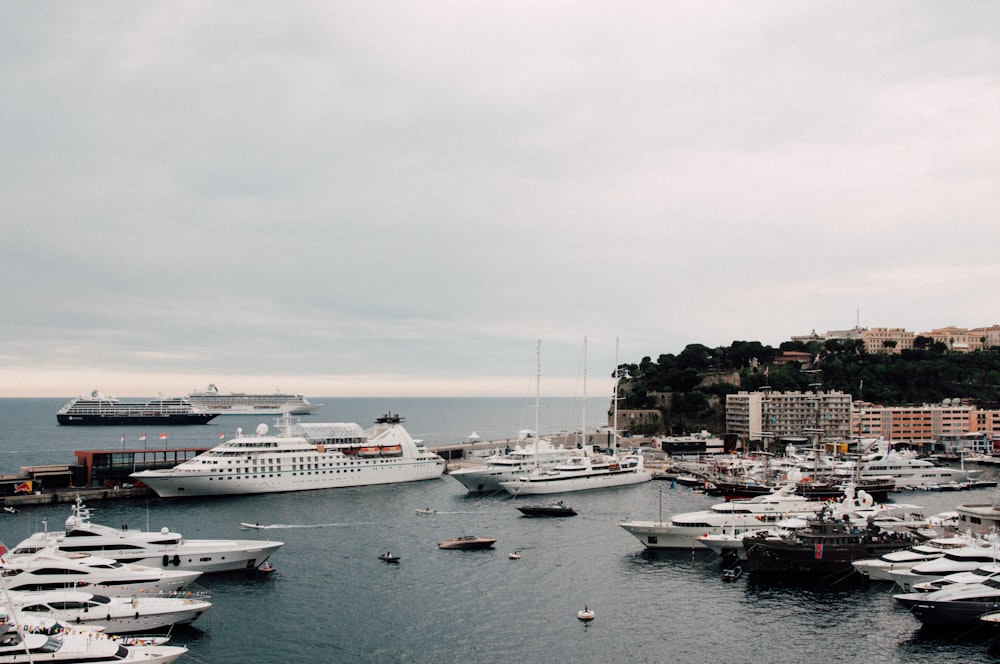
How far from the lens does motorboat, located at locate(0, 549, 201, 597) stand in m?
36.0

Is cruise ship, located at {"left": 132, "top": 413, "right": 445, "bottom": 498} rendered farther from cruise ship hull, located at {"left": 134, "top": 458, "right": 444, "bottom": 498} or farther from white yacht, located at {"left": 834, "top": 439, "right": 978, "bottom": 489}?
white yacht, located at {"left": 834, "top": 439, "right": 978, "bottom": 489}

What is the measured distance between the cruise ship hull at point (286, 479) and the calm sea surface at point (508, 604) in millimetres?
8888

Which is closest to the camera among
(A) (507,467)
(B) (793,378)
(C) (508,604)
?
(C) (508,604)

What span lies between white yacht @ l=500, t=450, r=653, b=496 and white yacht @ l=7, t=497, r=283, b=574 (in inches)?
1483

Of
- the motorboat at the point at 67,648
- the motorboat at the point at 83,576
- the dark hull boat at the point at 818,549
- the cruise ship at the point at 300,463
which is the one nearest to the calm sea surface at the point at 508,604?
the dark hull boat at the point at 818,549

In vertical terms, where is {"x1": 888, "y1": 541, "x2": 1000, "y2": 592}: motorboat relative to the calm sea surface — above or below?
above

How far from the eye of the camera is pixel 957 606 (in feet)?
119

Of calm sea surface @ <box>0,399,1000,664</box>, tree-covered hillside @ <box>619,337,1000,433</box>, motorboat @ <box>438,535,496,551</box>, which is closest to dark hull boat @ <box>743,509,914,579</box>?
calm sea surface @ <box>0,399,1000,664</box>

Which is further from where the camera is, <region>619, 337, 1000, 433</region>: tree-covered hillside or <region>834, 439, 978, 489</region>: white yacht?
<region>619, 337, 1000, 433</region>: tree-covered hillside

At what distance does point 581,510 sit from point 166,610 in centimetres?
4250

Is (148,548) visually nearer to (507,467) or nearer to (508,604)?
(508,604)

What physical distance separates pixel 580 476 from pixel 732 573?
37928mm

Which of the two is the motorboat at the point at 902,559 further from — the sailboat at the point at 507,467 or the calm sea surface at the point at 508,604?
the sailboat at the point at 507,467

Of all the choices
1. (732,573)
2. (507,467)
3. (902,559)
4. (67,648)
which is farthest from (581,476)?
(67,648)
